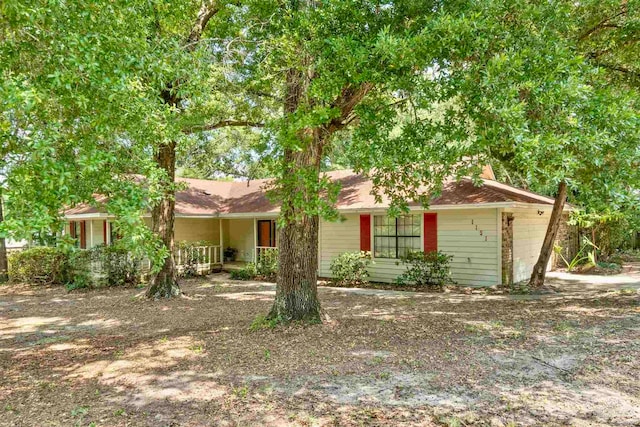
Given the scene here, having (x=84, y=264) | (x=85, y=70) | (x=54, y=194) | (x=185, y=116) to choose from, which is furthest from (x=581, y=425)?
(x=84, y=264)

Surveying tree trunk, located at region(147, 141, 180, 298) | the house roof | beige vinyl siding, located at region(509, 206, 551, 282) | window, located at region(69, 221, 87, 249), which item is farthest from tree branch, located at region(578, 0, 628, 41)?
window, located at region(69, 221, 87, 249)

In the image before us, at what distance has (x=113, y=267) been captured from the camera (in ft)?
46.9

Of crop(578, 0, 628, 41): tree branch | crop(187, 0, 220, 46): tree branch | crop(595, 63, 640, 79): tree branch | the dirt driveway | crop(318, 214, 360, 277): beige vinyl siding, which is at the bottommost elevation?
the dirt driveway

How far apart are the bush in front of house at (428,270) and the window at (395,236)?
2.19 feet

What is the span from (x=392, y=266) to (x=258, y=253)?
246 inches

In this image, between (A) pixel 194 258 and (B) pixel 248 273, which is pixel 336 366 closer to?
(B) pixel 248 273

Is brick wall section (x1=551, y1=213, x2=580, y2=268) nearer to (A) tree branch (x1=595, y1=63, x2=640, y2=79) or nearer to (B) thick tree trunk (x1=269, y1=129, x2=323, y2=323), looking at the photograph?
(A) tree branch (x1=595, y1=63, x2=640, y2=79)

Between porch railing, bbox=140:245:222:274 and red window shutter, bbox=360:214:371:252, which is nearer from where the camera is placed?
red window shutter, bbox=360:214:371:252

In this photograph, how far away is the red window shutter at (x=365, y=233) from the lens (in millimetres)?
14141

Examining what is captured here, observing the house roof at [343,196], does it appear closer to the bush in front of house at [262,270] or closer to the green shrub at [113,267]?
the green shrub at [113,267]

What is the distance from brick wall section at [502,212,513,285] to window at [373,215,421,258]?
2.38 metres

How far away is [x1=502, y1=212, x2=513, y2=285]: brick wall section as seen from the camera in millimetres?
12016

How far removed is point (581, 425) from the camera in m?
3.83

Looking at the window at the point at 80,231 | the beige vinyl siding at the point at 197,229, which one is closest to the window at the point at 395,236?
the beige vinyl siding at the point at 197,229
